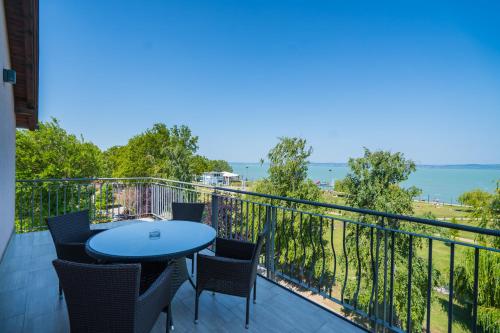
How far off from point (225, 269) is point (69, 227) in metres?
1.84

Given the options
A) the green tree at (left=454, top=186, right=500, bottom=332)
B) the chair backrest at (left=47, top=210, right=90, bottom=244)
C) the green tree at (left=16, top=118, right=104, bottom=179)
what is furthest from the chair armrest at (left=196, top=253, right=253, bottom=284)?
the green tree at (left=16, top=118, right=104, bottom=179)

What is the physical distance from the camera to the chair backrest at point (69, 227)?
243 cm

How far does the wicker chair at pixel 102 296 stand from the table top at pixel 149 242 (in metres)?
0.45

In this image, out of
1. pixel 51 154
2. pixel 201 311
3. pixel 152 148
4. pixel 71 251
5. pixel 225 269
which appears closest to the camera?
pixel 225 269

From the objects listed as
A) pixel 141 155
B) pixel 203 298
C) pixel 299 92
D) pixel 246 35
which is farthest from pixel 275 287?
pixel 299 92

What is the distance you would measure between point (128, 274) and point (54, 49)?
15.9m

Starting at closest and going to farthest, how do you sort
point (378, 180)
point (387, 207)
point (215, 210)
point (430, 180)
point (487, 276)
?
point (215, 210), point (487, 276), point (387, 207), point (378, 180), point (430, 180)

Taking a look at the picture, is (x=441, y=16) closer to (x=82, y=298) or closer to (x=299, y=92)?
(x=299, y=92)

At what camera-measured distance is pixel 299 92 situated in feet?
83.7

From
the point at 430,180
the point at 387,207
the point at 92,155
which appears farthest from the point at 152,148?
the point at 430,180

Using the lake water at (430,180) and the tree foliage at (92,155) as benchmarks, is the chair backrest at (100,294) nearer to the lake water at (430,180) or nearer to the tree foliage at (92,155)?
the lake water at (430,180)

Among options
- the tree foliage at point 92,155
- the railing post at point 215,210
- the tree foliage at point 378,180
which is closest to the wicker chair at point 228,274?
the railing post at point 215,210

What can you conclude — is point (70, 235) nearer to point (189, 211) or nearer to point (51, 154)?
point (189, 211)

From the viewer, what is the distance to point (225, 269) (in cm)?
211
